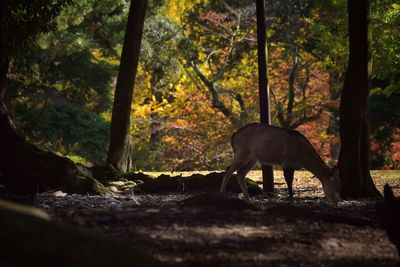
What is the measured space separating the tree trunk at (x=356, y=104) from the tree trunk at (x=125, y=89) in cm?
577

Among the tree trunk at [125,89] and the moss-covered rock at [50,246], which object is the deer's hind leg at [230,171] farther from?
the moss-covered rock at [50,246]

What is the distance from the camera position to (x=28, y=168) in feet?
42.4

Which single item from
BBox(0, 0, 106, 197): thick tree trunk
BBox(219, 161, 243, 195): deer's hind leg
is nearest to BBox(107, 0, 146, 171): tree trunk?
BBox(0, 0, 106, 197): thick tree trunk

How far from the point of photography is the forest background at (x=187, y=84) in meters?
24.6

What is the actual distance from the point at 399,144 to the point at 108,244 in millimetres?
22545

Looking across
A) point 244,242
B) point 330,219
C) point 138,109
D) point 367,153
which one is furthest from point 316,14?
point 244,242

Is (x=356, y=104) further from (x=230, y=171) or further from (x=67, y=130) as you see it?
(x=67, y=130)

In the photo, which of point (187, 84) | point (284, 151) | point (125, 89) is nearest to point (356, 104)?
point (284, 151)

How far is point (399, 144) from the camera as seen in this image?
25562mm

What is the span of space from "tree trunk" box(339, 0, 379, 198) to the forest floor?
215 inches

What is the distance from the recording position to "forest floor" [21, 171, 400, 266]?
20.8 ft

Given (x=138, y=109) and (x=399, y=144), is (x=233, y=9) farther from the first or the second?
(x=399, y=144)

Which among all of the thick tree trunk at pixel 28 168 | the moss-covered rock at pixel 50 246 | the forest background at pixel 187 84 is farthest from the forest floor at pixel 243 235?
the forest background at pixel 187 84

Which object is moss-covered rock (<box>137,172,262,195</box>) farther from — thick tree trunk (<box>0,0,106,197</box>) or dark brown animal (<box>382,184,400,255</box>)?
dark brown animal (<box>382,184,400,255</box>)
